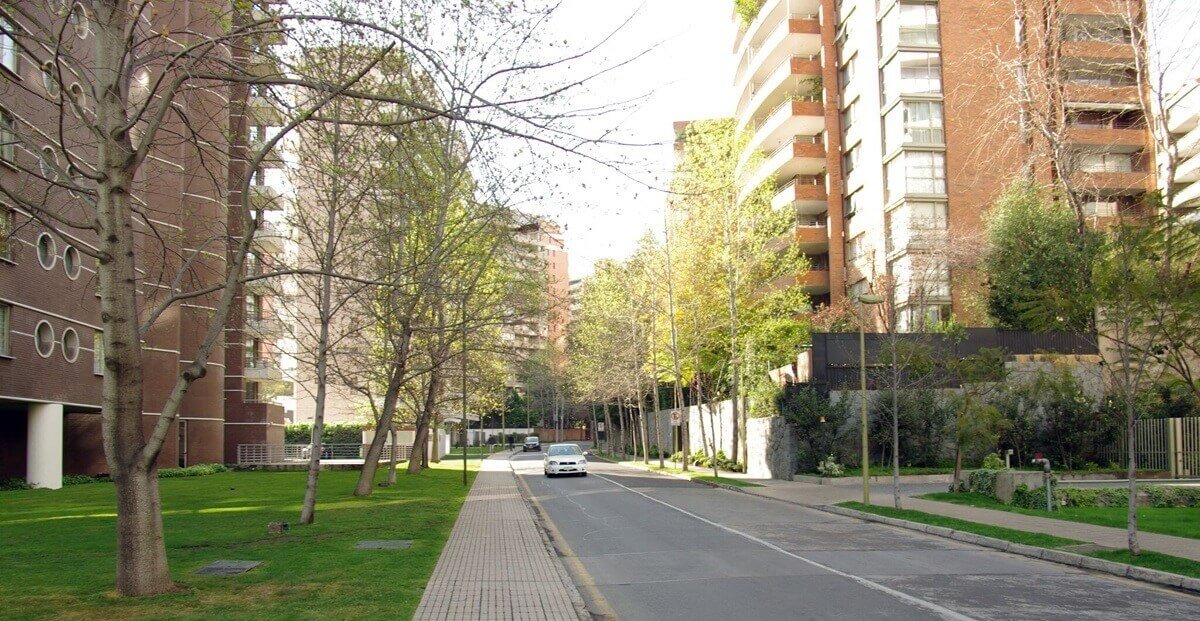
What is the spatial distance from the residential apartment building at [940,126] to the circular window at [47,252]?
26.6m

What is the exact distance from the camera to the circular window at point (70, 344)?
103 feet

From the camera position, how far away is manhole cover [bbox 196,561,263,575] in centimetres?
1091

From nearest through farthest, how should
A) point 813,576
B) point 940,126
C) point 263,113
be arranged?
1. point 813,576
2. point 263,113
3. point 940,126

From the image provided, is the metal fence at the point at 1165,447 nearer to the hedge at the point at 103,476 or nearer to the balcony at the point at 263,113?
the balcony at the point at 263,113

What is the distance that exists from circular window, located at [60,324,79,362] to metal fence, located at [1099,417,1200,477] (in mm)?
35493

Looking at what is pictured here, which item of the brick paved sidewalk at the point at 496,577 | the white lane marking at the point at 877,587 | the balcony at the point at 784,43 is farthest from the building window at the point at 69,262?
the balcony at the point at 784,43

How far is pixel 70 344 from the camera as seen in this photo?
31.6 metres

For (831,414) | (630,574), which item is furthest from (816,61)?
(630,574)

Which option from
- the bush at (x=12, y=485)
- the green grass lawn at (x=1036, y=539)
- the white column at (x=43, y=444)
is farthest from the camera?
the white column at (x=43, y=444)

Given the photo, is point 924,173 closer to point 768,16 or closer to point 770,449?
point 768,16

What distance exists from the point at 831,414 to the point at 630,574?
20636 mm

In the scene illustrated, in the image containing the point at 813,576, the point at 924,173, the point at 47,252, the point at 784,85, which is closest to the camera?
the point at 813,576

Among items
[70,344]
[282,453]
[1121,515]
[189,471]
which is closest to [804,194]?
[282,453]

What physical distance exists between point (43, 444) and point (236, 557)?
2227cm
